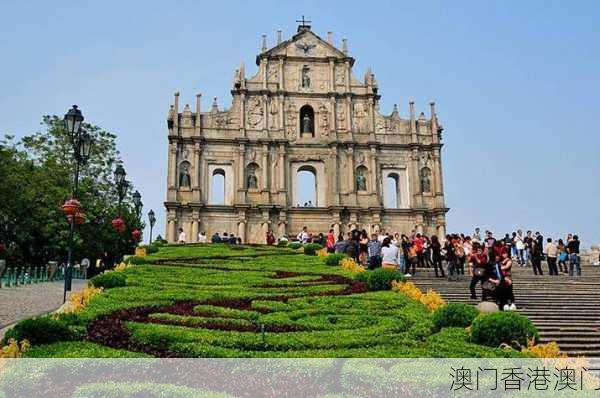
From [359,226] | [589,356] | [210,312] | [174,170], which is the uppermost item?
[174,170]

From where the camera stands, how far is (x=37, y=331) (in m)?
9.08

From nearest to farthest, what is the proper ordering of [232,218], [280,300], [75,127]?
[280,300], [75,127], [232,218]

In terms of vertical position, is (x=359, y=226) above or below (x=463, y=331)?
above

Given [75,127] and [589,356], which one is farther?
[75,127]

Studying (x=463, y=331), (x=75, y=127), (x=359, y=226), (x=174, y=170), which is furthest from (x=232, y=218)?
(x=463, y=331)

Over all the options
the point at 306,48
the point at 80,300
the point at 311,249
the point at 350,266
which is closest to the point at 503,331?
the point at 80,300

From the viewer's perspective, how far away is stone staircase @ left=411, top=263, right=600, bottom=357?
37.8 ft

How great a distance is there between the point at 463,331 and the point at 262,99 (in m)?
36.6

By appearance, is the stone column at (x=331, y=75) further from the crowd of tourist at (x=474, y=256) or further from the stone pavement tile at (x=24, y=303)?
the stone pavement tile at (x=24, y=303)

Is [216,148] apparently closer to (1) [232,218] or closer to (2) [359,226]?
(1) [232,218]

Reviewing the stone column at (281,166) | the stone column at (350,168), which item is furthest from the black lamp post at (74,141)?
the stone column at (350,168)

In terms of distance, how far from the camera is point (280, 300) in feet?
46.3

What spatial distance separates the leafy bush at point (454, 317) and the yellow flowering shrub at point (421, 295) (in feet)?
6.07

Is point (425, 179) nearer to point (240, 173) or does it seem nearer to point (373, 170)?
point (373, 170)
